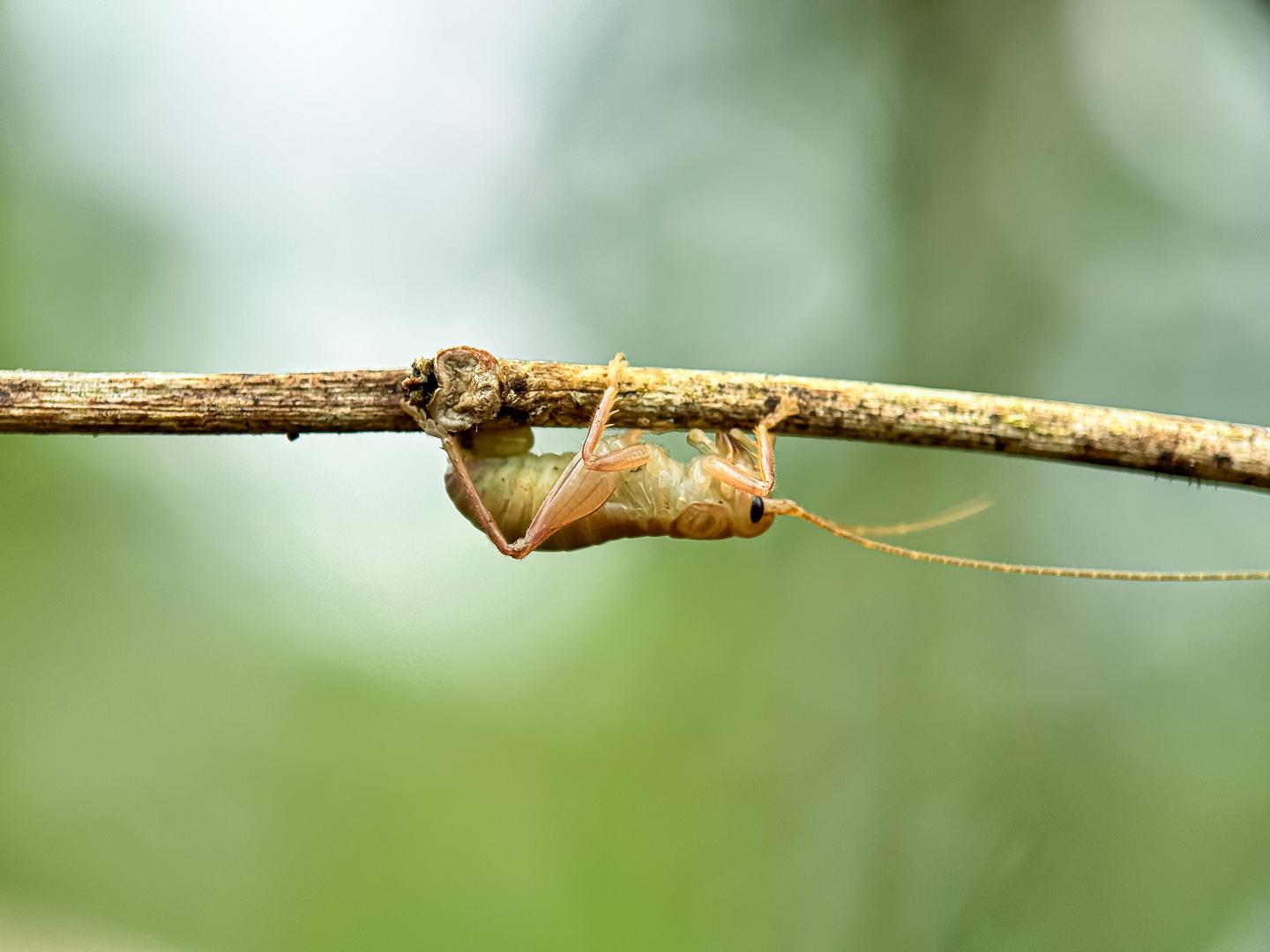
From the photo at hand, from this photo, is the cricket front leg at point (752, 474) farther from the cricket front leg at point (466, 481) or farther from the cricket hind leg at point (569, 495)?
the cricket front leg at point (466, 481)

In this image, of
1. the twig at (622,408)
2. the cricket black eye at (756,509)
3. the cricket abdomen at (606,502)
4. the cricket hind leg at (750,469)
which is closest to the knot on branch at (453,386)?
the twig at (622,408)

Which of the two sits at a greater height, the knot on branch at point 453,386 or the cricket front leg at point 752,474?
the cricket front leg at point 752,474

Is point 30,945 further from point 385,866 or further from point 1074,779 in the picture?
point 1074,779

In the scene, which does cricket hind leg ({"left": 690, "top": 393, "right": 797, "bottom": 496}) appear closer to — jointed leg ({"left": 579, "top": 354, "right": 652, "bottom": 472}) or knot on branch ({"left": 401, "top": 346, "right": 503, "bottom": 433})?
jointed leg ({"left": 579, "top": 354, "right": 652, "bottom": 472})

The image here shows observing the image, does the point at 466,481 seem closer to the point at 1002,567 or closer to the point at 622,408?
the point at 622,408

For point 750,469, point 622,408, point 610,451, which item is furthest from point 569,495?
point 750,469

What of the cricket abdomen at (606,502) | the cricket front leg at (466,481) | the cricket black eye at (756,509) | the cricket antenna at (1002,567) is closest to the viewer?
the cricket front leg at (466,481)

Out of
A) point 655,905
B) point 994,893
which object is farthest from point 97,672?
point 994,893

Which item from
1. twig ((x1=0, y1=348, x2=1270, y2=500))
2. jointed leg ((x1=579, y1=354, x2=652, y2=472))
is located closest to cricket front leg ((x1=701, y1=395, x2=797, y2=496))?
jointed leg ((x1=579, y1=354, x2=652, y2=472))

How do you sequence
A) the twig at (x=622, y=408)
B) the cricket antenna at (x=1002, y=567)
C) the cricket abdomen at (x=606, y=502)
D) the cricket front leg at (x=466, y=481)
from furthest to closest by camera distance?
the cricket abdomen at (x=606, y=502) → the cricket antenna at (x=1002, y=567) → the cricket front leg at (x=466, y=481) → the twig at (x=622, y=408)
